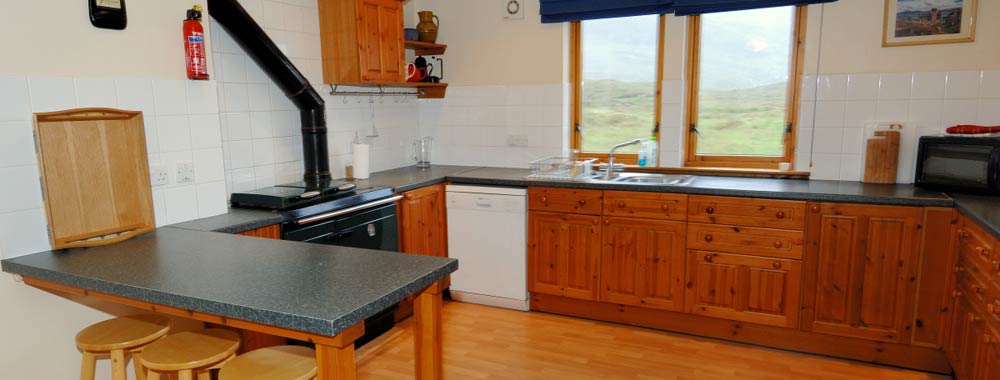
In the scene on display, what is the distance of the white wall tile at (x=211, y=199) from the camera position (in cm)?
257

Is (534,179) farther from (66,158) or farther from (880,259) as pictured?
(66,158)

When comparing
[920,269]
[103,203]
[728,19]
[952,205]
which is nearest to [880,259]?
[920,269]

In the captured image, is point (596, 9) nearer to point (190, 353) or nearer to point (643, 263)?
point (643, 263)

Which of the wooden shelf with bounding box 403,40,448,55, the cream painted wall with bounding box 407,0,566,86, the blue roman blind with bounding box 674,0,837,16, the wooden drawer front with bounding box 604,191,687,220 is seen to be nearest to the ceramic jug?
the wooden shelf with bounding box 403,40,448,55

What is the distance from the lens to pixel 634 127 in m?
3.94

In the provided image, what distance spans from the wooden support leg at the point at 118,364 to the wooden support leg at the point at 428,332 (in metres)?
0.93

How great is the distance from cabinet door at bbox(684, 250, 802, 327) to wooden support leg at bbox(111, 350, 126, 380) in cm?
260

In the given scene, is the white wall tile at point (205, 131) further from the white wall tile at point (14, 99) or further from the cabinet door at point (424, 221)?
the cabinet door at point (424, 221)

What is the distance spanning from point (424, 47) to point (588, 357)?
2.39 m

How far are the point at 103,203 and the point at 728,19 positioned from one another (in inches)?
131

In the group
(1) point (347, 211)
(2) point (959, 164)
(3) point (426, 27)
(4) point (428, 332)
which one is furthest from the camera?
(3) point (426, 27)

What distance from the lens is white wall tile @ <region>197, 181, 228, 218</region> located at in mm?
2574

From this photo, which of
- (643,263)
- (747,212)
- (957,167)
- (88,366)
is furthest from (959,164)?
(88,366)

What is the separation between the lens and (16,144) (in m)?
1.95
